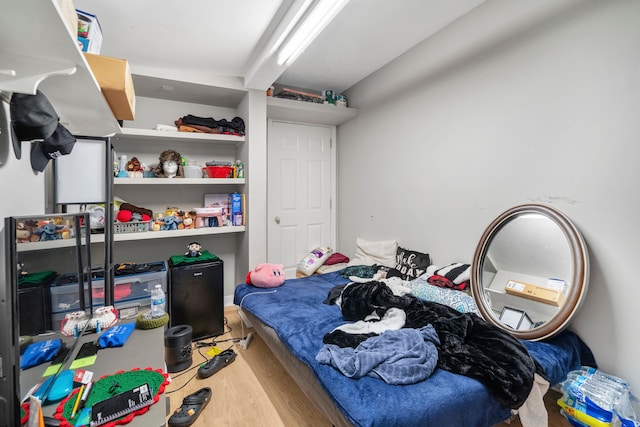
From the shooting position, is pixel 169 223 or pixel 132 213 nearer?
pixel 132 213

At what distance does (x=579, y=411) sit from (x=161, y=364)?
6.78ft

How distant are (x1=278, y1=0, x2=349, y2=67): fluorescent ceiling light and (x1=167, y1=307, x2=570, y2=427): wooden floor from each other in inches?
95.2

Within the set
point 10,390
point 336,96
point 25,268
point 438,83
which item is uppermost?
point 336,96

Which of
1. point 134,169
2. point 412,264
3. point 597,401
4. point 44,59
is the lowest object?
point 597,401

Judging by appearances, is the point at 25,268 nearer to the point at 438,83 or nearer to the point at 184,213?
the point at 184,213

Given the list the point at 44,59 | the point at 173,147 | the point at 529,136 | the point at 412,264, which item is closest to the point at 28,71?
the point at 44,59

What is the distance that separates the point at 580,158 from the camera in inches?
70.5

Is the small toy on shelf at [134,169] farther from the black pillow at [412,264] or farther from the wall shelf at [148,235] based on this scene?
the black pillow at [412,264]

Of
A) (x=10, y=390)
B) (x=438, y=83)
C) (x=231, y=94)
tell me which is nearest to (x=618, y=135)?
(x=438, y=83)

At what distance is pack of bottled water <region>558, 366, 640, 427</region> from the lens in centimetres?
145

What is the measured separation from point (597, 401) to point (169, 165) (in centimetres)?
352

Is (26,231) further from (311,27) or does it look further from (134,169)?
(134,169)

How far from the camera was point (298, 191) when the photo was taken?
12.9 feet

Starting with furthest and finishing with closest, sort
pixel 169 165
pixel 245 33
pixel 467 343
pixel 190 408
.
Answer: pixel 169 165 → pixel 245 33 → pixel 190 408 → pixel 467 343
